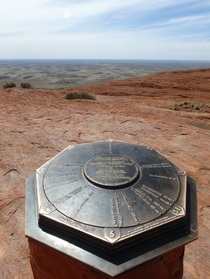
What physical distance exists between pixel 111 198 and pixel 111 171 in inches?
11.7

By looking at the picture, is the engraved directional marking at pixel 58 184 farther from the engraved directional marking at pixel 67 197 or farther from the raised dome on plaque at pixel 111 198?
the engraved directional marking at pixel 67 197

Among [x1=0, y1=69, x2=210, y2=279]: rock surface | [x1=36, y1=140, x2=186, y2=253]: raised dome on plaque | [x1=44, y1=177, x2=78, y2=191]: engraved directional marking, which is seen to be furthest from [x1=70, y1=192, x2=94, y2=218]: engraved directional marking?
[x1=0, y1=69, x2=210, y2=279]: rock surface

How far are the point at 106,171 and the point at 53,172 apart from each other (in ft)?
1.48

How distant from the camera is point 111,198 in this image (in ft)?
5.93

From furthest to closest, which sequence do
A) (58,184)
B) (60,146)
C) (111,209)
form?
1. (60,146)
2. (58,184)
3. (111,209)

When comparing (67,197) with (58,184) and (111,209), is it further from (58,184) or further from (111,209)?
(111,209)

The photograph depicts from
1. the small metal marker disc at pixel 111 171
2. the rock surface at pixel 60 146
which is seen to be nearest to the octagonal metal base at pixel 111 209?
the small metal marker disc at pixel 111 171

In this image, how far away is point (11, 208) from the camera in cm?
283

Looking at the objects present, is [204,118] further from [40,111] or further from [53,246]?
[53,246]

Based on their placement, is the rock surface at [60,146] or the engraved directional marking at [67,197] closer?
the engraved directional marking at [67,197]

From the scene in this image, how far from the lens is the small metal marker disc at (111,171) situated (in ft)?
6.33

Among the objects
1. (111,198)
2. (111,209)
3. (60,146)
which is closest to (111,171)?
(111,198)

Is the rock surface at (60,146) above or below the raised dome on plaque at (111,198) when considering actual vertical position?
below

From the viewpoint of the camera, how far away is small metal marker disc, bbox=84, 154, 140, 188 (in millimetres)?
1930
